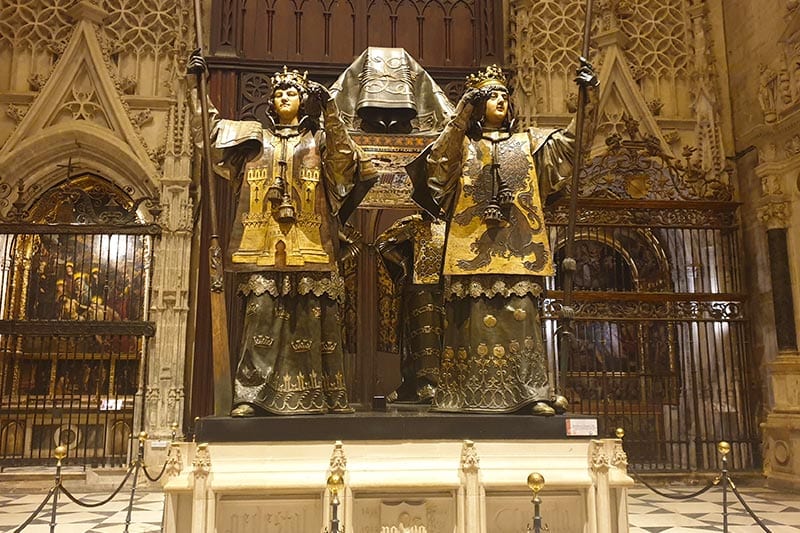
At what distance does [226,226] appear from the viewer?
28.9 ft

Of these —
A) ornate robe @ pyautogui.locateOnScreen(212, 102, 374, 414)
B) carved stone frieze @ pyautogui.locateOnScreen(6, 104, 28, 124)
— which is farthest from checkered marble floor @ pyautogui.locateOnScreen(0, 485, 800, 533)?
carved stone frieze @ pyautogui.locateOnScreen(6, 104, 28, 124)

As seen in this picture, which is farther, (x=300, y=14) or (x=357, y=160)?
(x=300, y=14)

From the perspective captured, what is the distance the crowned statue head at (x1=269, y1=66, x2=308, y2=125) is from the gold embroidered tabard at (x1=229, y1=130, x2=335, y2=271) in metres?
0.12

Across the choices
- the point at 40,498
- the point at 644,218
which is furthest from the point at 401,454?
the point at 644,218

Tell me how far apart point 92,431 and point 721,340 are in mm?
8904

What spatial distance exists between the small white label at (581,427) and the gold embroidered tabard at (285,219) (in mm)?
1760

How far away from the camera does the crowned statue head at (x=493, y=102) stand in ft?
14.8

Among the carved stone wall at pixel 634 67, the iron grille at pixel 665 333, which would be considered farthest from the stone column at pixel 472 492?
the carved stone wall at pixel 634 67

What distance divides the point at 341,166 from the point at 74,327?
5.85 metres

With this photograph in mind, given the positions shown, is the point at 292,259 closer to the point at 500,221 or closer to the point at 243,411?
the point at 243,411

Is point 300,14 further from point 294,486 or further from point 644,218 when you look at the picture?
point 294,486

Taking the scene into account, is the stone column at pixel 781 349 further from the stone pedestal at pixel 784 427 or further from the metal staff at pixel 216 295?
the metal staff at pixel 216 295

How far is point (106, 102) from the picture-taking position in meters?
9.47

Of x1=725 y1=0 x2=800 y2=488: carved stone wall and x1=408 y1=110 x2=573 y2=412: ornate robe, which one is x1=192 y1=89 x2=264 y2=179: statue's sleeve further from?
x1=725 y1=0 x2=800 y2=488: carved stone wall
